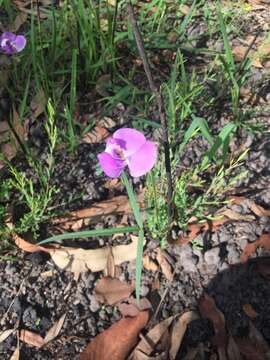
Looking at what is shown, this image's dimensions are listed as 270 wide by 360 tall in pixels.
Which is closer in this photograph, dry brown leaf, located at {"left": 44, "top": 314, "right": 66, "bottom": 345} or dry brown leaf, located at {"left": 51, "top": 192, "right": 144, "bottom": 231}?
dry brown leaf, located at {"left": 44, "top": 314, "right": 66, "bottom": 345}

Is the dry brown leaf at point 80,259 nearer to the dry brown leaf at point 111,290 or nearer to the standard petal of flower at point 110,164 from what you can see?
the dry brown leaf at point 111,290

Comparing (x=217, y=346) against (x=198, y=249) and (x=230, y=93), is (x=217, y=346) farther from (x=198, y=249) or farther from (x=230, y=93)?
(x=230, y=93)

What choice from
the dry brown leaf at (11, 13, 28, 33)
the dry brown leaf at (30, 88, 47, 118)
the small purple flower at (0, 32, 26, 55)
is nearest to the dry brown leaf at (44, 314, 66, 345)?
the dry brown leaf at (30, 88, 47, 118)

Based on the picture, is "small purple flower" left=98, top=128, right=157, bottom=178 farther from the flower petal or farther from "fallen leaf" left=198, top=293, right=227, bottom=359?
the flower petal

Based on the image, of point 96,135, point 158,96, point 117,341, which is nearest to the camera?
point 158,96

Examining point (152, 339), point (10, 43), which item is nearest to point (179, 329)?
point (152, 339)

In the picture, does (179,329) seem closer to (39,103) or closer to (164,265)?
(164,265)

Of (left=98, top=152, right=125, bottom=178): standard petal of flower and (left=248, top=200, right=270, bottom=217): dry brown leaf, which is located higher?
(left=98, top=152, right=125, bottom=178): standard petal of flower
